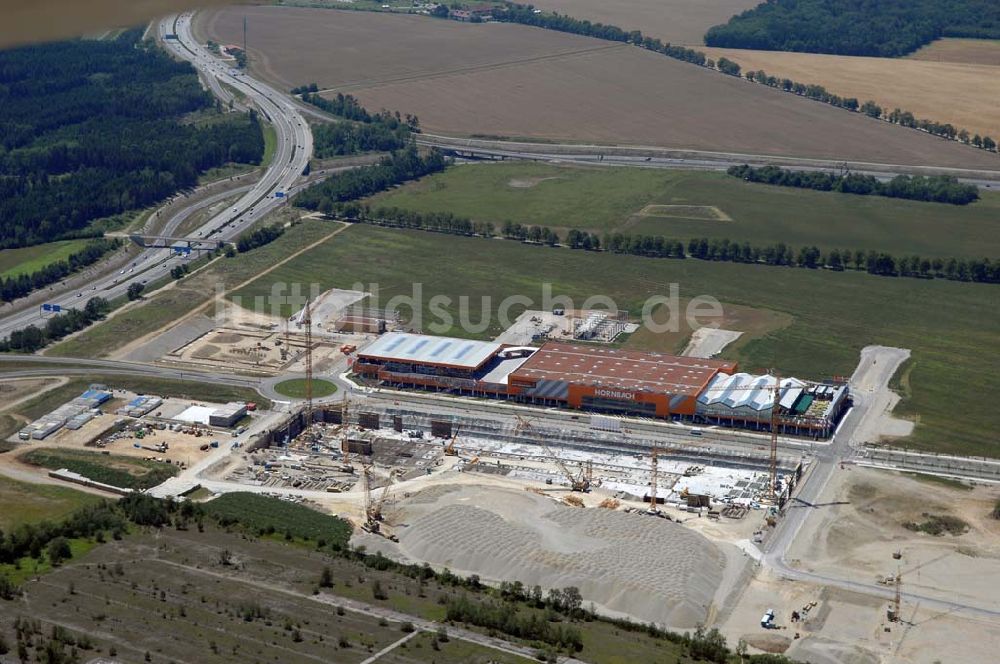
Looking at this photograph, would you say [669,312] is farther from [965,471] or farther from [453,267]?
[965,471]

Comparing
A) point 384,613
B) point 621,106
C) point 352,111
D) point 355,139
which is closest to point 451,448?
point 384,613

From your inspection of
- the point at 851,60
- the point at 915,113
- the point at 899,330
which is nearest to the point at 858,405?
the point at 899,330

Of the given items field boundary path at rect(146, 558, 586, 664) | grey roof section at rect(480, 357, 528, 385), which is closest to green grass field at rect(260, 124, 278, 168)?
grey roof section at rect(480, 357, 528, 385)

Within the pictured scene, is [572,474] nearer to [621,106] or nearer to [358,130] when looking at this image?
[358,130]

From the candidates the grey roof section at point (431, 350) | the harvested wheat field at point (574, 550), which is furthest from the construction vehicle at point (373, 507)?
the grey roof section at point (431, 350)

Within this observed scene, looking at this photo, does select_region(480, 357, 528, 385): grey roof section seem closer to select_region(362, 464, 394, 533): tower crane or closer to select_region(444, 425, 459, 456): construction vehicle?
select_region(444, 425, 459, 456): construction vehicle
